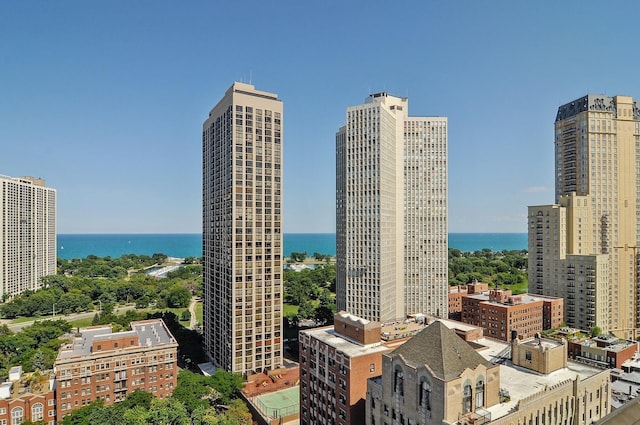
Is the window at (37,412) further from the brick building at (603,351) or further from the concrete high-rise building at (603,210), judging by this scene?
the concrete high-rise building at (603,210)

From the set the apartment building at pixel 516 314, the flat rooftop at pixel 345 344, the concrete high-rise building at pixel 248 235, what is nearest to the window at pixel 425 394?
the flat rooftop at pixel 345 344

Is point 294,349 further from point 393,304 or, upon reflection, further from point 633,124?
point 633,124

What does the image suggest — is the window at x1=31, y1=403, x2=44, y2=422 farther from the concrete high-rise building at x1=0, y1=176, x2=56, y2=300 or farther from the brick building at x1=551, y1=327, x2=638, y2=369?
the concrete high-rise building at x1=0, y1=176, x2=56, y2=300

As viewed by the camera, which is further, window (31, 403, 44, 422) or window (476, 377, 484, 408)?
window (31, 403, 44, 422)

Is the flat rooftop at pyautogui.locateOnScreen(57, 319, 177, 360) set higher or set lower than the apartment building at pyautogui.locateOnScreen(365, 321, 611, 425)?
lower

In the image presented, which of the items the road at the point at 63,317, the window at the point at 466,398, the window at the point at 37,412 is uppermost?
the window at the point at 466,398

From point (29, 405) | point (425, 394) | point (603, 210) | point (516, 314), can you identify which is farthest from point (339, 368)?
point (603, 210)

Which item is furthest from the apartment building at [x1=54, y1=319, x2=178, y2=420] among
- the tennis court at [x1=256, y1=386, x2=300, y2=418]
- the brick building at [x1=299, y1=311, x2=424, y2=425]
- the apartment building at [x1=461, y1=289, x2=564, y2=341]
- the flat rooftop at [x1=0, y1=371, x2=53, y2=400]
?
the apartment building at [x1=461, y1=289, x2=564, y2=341]
